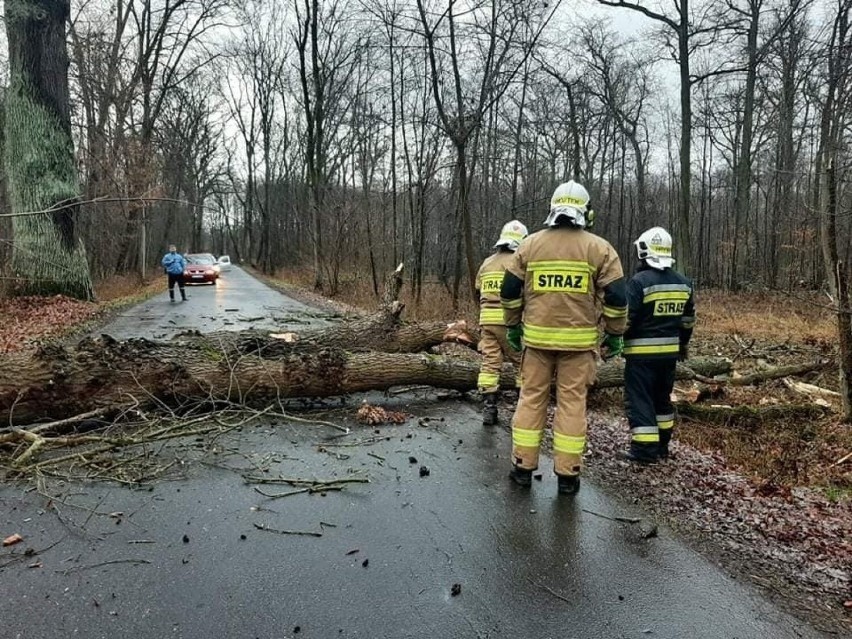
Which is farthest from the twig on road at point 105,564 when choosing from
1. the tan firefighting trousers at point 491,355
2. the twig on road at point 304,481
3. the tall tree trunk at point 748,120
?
the tall tree trunk at point 748,120

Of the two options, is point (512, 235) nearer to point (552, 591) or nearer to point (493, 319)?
point (493, 319)

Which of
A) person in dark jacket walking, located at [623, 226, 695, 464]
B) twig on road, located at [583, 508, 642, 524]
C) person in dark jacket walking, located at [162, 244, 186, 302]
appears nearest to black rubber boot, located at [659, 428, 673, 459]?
person in dark jacket walking, located at [623, 226, 695, 464]

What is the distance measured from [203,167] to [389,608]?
5130 centimetres

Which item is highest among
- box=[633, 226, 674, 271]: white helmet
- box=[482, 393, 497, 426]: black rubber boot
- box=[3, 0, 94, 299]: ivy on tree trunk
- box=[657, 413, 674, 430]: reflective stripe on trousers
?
box=[3, 0, 94, 299]: ivy on tree trunk

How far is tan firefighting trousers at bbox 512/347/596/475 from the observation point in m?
3.91

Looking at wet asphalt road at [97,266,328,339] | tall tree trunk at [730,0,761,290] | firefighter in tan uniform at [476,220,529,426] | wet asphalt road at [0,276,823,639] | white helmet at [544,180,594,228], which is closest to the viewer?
wet asphalt road at [0,276,823,639]

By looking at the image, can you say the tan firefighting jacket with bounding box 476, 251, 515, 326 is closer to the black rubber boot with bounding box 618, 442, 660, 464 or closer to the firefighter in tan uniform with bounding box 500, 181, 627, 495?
the firefighter in tan uniform with bounding box 500, 181, 627, 495

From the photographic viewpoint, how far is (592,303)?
405cm

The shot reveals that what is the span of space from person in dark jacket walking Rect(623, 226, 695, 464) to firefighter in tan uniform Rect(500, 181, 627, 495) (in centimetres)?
54

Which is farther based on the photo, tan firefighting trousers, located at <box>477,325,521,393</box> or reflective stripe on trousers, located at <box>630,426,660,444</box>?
tan firefighting trousers, located at <box>477,325,521,393</box>

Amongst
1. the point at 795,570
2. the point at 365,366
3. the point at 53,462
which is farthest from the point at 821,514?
the point at 53,462

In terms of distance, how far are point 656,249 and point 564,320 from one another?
1292mm

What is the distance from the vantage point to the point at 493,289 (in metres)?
6.18

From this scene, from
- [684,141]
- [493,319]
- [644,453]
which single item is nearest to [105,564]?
[644,453]
